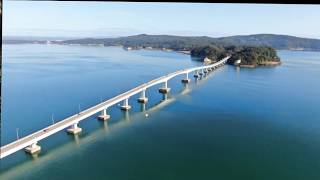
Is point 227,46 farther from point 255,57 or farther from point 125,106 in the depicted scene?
point 125,106

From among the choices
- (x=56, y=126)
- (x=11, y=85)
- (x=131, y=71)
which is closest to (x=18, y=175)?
(x=56, y=126)

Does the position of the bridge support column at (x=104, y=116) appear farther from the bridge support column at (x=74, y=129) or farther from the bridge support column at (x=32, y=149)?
the bridge support column at (x=32, y=149)

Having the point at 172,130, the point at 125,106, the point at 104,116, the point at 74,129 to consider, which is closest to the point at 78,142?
the point at 74,129

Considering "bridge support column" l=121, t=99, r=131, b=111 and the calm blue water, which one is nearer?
the calm blue water

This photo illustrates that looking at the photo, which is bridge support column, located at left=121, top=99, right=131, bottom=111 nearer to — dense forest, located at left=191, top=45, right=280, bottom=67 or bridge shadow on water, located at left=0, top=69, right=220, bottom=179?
bridge shadow on water, located at left=0, top=69, right=220, bottom=179

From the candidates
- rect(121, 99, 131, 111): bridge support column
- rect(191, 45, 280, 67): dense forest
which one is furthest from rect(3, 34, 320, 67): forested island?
rect(121, 99, 131, 111): bridge support column

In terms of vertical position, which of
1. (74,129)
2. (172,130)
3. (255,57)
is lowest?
(172,130)

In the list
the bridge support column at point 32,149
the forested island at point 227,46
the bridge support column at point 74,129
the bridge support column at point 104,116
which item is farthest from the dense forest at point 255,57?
the bridge support column at point 32,149

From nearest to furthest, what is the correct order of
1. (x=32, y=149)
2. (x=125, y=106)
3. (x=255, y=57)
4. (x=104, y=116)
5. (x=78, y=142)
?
(x=32, y=149), (x=78, y=142), (x=104, y=116), (x=125, y=106), (x=255, y=57)
